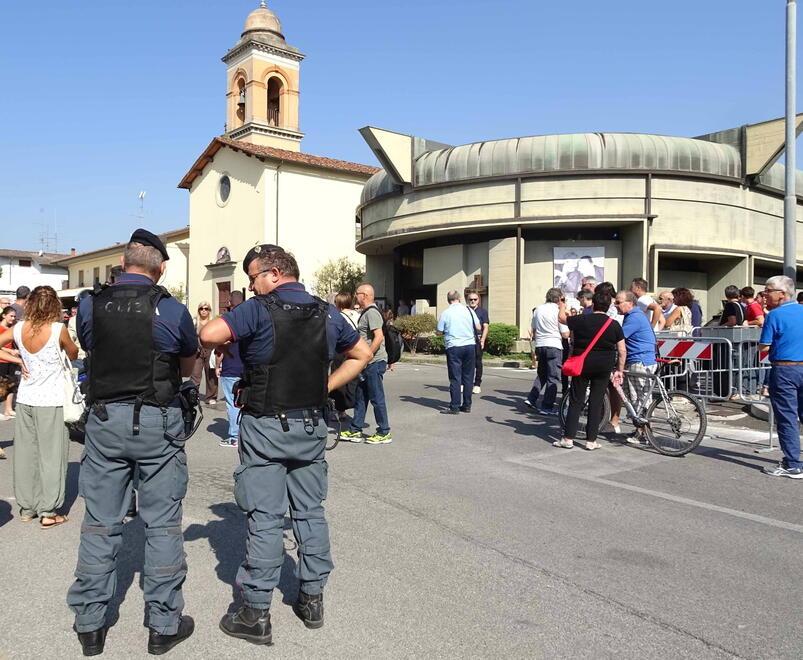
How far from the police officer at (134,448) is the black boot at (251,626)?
220 millimetres

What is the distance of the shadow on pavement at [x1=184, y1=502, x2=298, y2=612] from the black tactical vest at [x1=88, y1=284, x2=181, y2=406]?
1165 mm

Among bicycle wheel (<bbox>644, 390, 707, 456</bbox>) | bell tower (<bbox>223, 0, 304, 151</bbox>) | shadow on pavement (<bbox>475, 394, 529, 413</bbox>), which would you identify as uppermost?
bell tower (<bbox>223, 0, 304, 151</bbox>)

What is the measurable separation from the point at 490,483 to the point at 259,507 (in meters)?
3.43

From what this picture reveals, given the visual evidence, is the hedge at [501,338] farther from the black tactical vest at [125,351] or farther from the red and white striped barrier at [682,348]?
the black tactical vest at [125,351]

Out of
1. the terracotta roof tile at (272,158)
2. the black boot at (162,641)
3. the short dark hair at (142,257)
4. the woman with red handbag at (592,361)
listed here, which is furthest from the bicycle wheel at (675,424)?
the terracotta roof tile at (272,158)

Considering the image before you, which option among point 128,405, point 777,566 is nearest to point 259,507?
point 128,405

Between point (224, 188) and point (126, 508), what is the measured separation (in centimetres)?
3851

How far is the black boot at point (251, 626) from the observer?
315 cm

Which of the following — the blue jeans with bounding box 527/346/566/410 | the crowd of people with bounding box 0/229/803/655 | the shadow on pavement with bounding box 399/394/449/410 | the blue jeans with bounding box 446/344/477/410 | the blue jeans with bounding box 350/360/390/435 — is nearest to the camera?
the crowd of people with bounding box 0/229/803/655

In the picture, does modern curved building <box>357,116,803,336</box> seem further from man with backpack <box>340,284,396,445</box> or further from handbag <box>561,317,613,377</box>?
handbag <box>561,317,613,377</box>

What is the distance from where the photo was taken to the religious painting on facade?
943 inches

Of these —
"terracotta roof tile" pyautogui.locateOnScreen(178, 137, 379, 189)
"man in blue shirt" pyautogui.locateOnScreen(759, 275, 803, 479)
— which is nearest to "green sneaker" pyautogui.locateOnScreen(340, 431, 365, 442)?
"man in blue shirt" pyautogui.locateOnScreen(759, 275, 803, 479)

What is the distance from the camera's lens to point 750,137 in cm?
2348

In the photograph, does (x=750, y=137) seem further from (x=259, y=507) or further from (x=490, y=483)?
(x=259, y=507)
